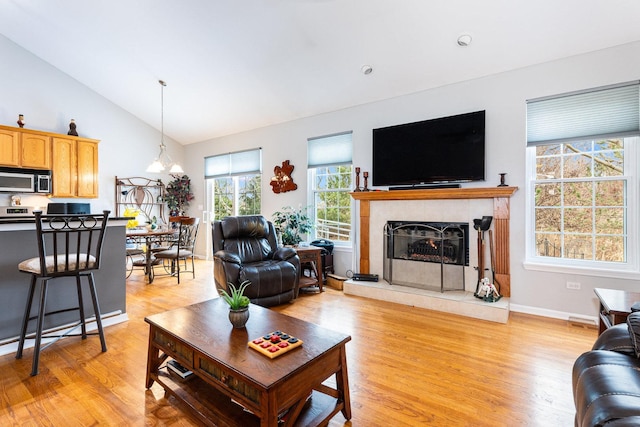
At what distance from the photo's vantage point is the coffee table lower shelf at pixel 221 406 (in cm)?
150

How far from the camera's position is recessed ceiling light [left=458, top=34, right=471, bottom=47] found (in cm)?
302

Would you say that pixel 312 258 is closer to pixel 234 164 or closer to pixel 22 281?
pixel 22 281

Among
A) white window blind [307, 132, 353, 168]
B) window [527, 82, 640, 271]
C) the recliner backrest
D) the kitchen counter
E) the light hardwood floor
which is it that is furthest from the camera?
white window blind [307, 132, 353, 168]

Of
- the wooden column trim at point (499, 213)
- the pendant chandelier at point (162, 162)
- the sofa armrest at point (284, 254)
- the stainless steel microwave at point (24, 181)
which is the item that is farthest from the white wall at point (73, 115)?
the wooden column trim at point (499, 213)

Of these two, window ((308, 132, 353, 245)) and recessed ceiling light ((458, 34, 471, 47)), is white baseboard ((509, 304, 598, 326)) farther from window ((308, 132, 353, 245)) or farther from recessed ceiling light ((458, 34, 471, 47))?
recessed ceiling light ((458, 34, 471, 47))

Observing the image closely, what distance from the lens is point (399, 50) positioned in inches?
132

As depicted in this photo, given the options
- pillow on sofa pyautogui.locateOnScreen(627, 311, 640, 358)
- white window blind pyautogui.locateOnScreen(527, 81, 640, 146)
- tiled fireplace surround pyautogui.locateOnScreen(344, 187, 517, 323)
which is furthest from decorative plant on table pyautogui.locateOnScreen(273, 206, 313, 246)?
pillow on sofa pyautogui.locateOnScreen(627, 311, 640, 358)

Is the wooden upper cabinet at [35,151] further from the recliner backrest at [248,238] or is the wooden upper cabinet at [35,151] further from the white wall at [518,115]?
the white wall at [518,115]

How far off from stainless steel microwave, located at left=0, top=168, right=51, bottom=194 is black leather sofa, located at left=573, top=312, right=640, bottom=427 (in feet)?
21.6

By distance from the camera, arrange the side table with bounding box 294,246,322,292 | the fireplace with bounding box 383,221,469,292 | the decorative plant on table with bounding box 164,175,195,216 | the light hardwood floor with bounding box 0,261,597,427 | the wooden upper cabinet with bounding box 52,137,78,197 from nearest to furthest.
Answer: the light hardwood floor with bounding box 0,261,597,427 → the fireplace with bounding box 383,221,469,292 → the side table with bounding box 294,246,322,292 → the wooden upper cabinet with bounding box 52,137,78,197 → the decorative plant on table with bounding box 164,175,195,216

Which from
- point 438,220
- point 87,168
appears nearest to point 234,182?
point 87,168

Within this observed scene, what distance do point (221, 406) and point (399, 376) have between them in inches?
45.5

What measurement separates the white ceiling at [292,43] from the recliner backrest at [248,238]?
2025 millimetres

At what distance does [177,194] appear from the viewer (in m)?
6.81
